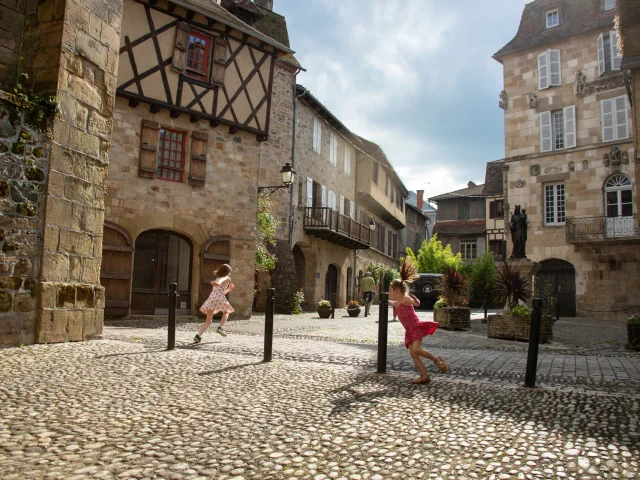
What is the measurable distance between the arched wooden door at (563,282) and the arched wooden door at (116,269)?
54.8 ft

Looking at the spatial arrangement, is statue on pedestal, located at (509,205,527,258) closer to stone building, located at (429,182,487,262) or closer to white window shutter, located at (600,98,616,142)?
white window shutter, located at (600,98,616,142)

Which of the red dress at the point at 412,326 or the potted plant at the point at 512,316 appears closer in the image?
the red dress at the point at 412,326

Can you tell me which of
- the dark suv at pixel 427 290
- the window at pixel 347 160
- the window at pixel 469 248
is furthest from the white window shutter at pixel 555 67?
the window at pixel 469 248

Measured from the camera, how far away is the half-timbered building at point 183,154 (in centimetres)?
1367

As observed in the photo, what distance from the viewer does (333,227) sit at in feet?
78.9

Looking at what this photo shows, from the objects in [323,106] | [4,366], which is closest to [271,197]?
[323,106]

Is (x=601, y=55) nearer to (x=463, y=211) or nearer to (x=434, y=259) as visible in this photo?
(x=434, y=259)

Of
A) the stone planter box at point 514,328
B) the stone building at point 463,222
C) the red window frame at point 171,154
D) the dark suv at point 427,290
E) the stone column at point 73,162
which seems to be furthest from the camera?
the stone building at point 463,222

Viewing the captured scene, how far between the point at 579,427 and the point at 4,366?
5269mm

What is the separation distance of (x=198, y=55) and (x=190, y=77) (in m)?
0.79

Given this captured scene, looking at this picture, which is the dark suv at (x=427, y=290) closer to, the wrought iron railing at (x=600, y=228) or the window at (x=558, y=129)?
the wrought iron railing at (x=600, y=228)

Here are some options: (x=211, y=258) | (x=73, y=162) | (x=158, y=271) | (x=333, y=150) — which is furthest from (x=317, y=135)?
(x=73, y=162)

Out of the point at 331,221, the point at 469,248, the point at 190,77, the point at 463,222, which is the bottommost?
the point at 331,221

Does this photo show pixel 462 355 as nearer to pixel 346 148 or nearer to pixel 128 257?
pixel 128 257
